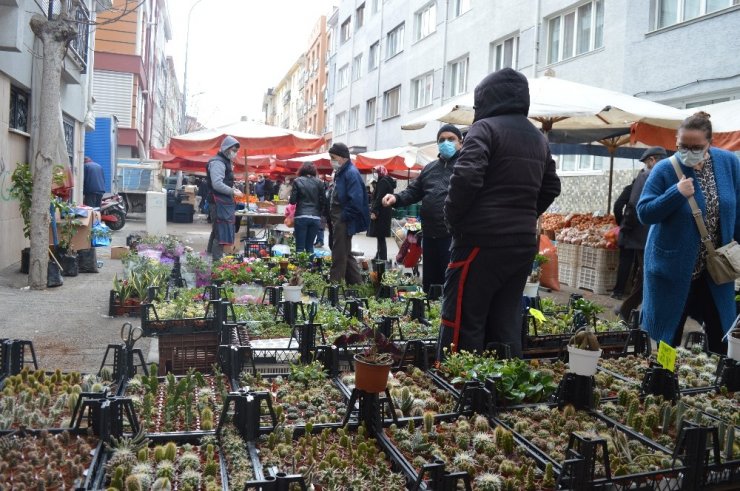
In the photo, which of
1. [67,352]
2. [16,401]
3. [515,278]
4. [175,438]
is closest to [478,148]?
[515,278]

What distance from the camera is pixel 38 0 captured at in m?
10.7

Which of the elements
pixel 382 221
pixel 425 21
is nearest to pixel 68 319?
pixel 382 221

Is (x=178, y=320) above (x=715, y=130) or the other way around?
the other way around

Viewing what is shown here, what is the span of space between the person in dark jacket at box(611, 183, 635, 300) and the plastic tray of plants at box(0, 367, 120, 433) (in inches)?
309

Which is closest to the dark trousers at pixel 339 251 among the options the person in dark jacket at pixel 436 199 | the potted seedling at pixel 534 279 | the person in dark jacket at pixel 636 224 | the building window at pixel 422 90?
the person in dark jacket at pixel 436 199

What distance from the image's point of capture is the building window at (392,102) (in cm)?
2898

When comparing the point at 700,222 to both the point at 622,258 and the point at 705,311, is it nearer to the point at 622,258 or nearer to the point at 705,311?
the point at 705,311

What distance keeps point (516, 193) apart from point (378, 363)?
159cm

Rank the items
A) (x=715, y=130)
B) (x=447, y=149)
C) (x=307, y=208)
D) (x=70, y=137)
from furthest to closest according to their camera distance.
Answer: (x=70, y=137) → (x=307, y=208) → (x=715, y=130) → (x=447, y=149)

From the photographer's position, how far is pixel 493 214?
423 centimetres

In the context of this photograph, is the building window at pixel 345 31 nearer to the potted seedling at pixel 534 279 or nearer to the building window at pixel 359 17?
the building window at pixel 359 17

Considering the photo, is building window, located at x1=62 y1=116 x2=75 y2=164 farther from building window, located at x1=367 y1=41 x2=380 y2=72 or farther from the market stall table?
building window, located at x1=367 y1=41 x2=380 y2=72

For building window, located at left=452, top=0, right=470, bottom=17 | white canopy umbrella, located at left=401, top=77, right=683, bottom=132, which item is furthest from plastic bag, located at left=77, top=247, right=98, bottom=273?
building window, located at left=452, top=0, right=470, bottom=17

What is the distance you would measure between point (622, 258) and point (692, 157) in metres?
5.66
